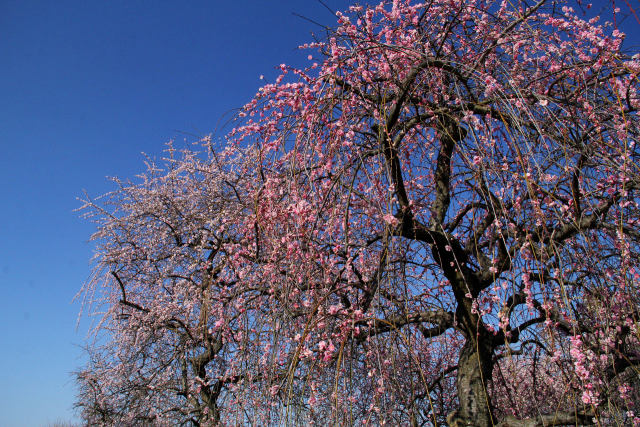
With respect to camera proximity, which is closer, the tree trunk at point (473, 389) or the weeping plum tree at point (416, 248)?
the weeping plum tree at point (416, 248)

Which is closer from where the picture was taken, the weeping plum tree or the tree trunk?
the weeping plum tree

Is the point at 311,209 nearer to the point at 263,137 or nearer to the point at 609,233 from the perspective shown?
the point at 263,137

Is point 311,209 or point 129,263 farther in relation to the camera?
point 129,263

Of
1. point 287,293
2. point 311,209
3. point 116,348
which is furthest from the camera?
point 116,348

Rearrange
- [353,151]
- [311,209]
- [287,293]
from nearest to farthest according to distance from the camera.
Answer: [287,293], [311,209], [353,151]

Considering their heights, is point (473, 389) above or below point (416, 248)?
below

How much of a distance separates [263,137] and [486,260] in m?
2.00

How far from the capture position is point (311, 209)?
101 inches

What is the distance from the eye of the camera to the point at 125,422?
5605 mm

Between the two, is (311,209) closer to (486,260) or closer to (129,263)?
(486,260)

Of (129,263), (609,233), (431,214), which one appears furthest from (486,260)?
(129,263)

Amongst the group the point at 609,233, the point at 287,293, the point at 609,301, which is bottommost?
the point at 609,301

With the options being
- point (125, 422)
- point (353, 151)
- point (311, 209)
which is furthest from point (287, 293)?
point (125, 422)

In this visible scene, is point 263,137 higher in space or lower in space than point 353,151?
higher
